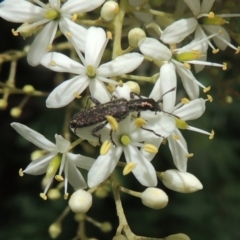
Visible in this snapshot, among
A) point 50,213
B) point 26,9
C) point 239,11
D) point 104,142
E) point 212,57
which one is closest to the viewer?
point 104,142

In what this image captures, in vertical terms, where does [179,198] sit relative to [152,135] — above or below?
below

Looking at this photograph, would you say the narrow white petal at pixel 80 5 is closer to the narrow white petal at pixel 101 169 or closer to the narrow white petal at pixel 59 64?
the narrow white petal at pixel 59 64

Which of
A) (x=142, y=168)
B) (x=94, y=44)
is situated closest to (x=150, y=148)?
(x=142, y=168)

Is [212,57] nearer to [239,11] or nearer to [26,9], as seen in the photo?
[239,11]

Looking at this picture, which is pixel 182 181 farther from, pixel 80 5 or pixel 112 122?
pixel 80 5

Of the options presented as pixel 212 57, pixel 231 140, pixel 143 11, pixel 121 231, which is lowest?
pixel 231 140

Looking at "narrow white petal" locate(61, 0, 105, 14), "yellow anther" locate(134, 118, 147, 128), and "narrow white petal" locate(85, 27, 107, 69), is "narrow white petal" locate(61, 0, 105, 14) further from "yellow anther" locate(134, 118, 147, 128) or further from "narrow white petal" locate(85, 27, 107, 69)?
"yellow anther" locate(134, 118, 147, 128)

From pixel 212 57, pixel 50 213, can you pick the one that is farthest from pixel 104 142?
pixel 50 213
